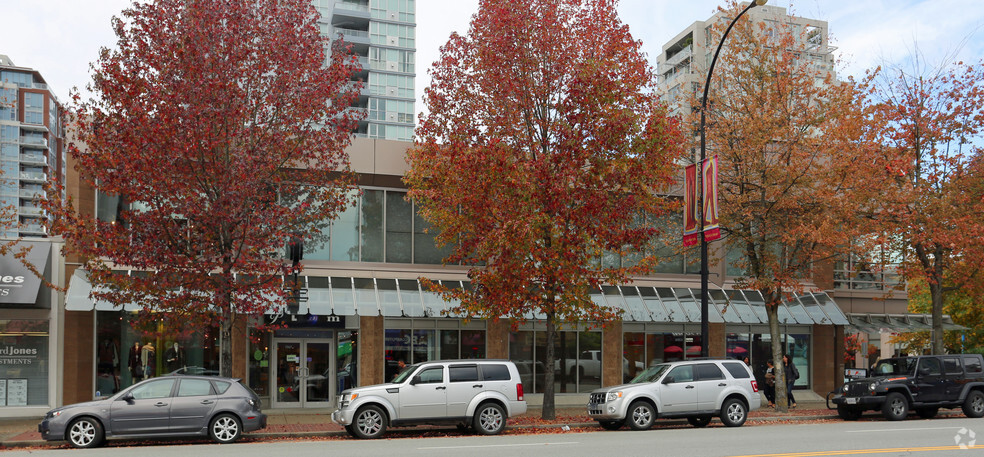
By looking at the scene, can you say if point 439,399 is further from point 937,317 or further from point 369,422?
point 937,317

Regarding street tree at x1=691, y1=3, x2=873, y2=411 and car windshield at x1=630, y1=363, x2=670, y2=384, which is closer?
car windshield at x1=630, y1=363, x2=670, y2=384

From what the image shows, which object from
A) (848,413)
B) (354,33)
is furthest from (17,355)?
(354,33)

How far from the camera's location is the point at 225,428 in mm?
16297

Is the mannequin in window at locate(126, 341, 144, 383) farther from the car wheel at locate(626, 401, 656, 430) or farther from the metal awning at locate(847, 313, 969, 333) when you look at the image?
the metal awning at locate(847, 313, 969, 333)

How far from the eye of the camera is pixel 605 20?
20.7 m

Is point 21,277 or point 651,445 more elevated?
point 21,277

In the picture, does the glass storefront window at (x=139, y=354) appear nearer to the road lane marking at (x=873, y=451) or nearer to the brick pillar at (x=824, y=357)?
the road lane marking at (x=873, y=451)

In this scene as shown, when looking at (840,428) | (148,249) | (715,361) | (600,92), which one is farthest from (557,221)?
(148,249)

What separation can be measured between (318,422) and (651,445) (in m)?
8.94

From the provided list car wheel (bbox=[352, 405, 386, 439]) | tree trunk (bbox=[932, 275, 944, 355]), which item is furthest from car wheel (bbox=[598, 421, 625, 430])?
tree trunk (bbox=[932, 275, 944, 355])

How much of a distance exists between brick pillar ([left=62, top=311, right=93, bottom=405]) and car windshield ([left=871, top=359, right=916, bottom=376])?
2003cm

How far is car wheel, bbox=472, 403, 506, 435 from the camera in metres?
17.6

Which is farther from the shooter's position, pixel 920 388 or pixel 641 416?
pixel 920 388

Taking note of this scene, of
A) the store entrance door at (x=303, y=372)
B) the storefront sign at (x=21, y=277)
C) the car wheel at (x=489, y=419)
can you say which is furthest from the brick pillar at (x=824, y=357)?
the storefront sign at (x=21, y=277)
